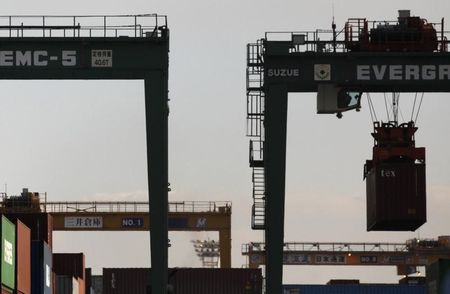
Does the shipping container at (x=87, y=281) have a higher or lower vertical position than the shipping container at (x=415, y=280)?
lower

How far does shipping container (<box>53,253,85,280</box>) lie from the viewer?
70.6 m

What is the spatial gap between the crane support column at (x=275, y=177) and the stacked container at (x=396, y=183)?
128 inches

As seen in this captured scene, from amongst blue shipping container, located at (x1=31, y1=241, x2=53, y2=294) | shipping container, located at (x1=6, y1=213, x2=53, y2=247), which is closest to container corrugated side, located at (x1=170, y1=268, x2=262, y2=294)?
shipping container, located at (x1=6, y1=213, x2=53, y2=247)

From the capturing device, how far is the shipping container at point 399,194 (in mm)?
51562

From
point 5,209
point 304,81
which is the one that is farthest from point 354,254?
point 304,81

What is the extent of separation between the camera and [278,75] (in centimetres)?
5075

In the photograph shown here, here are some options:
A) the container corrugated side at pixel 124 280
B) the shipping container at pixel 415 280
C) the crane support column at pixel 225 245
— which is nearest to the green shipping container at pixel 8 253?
the container corrugated side at pixel 124 280

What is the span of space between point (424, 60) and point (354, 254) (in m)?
82.8

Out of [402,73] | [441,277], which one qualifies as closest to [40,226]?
[441,277]

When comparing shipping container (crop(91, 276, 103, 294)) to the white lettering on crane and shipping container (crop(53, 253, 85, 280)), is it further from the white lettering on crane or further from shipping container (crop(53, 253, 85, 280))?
the white lettering on crane

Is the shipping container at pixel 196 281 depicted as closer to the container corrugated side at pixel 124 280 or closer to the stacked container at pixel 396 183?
the container corrugated side at pixel 124 280

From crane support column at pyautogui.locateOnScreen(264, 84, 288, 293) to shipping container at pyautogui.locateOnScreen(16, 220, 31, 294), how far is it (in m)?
7.77

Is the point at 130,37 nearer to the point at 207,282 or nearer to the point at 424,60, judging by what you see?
the point at 424,60

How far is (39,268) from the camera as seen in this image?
53.5 m
